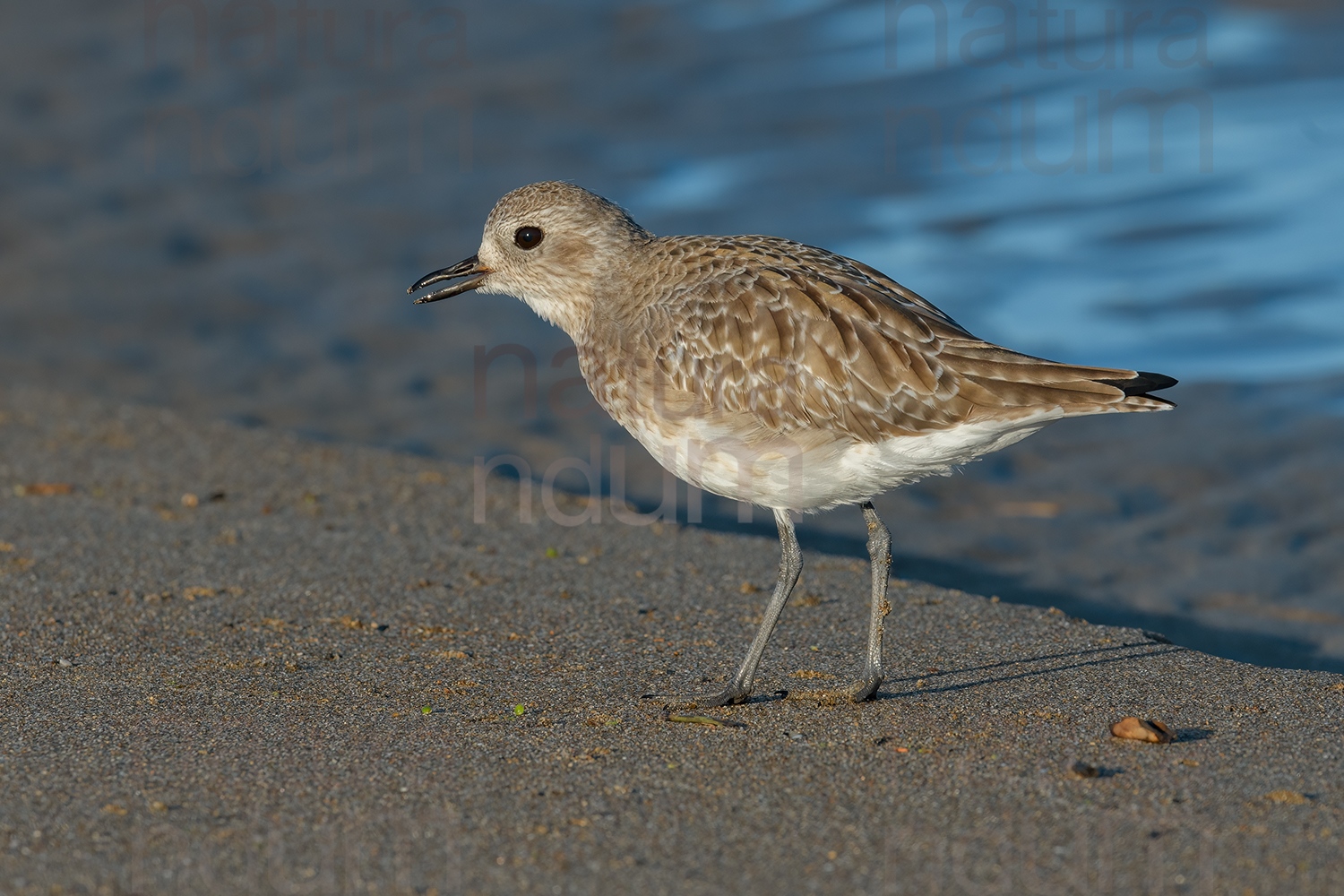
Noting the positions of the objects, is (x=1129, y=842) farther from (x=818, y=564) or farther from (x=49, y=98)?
(x=49, y=98)

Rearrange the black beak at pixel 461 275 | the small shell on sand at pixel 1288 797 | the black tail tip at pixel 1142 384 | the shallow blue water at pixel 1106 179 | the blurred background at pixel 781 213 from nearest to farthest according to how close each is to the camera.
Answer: the small shell on sand at pixel 1288 797 → the black tail tip at pixel 1142 384 → the black beak at pixel 461 275 → the blurred background at pixel 781 213 → the shallow blue water at pixel 1106 179

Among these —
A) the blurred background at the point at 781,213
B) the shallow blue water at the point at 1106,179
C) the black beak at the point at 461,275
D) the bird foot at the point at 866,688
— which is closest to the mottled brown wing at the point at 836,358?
the bird foot at the point at 866,688

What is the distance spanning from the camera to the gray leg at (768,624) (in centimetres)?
549

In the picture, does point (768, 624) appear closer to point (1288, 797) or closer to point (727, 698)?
point (727, 698)

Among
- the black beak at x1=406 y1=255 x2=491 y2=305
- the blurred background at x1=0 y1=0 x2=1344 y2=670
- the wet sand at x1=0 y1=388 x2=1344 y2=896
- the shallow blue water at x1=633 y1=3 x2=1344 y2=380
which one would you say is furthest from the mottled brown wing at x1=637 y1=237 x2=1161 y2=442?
the shallow blue water at x1=633 y1=3 x2=1344 y2=380

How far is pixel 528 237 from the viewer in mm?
→ 6594

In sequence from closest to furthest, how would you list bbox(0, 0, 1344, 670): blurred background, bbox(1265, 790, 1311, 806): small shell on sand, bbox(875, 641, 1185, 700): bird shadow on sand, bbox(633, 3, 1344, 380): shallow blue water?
bbox(1265, 790, 1311, 806): small shell on sand
bbox(875, 641, 1185, 700): bird shadow on sand
bbox(0, 0, 1344, 670): blurred background
bbox(633, 3, 1344, 380): shallow blue water

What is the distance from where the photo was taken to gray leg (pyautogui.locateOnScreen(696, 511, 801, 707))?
18.0 ft

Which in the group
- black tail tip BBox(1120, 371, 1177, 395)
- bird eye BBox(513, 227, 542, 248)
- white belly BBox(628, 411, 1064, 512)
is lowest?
white belly BBox(628, 411, 1064, 512)

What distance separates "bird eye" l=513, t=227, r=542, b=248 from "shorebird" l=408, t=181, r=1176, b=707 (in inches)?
27.2

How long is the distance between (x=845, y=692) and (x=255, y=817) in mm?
2167

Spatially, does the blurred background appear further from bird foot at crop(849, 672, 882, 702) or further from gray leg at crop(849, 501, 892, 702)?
bird foot at crop(849, 672, 882, 702)

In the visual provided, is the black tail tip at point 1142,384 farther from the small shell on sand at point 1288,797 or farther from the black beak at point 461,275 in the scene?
the black beak at point 461,275

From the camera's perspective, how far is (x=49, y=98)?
1557cm
